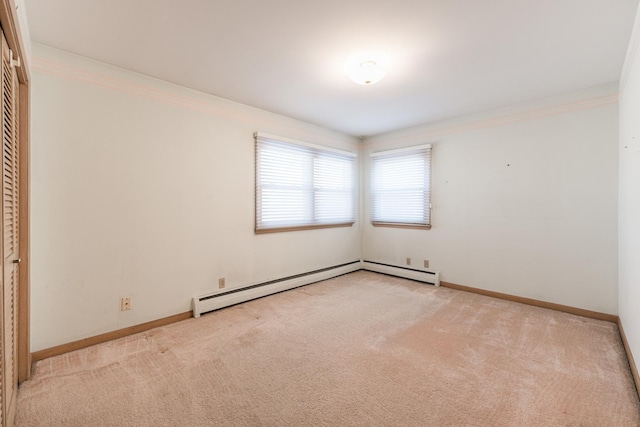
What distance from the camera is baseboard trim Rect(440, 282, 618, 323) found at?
296 centimetres

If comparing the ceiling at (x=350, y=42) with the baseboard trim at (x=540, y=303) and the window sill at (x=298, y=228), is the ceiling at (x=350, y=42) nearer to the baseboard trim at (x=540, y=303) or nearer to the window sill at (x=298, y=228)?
the window sill at (x=298, y=228)

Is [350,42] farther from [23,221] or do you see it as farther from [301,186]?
[23,221]

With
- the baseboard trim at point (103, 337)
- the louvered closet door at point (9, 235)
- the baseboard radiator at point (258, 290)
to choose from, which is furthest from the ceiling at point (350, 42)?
the baseboard trim at point (103, 337)

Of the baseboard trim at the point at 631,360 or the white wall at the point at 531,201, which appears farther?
the white wall at the point at 531,201

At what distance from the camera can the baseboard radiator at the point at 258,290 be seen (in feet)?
10.2

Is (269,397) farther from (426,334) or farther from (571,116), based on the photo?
(571,116)

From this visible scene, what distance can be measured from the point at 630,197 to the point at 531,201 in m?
1.21

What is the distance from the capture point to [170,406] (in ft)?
5.63

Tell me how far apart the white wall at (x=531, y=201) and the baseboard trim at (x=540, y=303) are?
0.17ft

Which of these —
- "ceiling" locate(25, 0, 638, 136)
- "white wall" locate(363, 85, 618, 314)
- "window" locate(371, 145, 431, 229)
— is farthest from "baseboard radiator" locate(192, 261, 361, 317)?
"ceiling" locate(25, 0, 638, 136)

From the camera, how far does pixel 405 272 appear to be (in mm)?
4523

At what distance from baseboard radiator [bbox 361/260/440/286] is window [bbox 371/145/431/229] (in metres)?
0.69

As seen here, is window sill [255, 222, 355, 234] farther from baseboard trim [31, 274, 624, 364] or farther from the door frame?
the door frame

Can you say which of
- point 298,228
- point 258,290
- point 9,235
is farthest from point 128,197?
point 298,228
